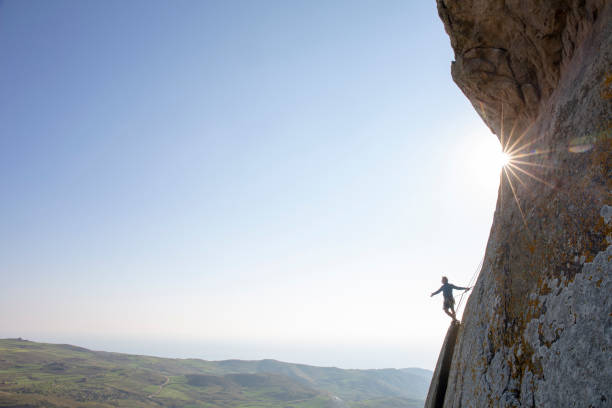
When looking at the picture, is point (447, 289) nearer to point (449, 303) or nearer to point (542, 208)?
point (449, 303)

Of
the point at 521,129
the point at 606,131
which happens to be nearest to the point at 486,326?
the point at 606,131

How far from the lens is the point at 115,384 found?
186 metres

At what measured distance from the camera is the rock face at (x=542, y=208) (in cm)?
626

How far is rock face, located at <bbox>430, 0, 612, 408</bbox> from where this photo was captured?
6.26 m

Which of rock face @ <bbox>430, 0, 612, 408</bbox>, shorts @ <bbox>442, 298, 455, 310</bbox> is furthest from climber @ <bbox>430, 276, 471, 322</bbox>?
rock face @ <bbox>430, 0, 612, 408</bbox>

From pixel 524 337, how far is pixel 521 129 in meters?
7.69

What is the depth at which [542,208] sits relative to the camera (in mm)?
8883

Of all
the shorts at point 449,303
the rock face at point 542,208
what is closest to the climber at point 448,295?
the shorts at point 449,303

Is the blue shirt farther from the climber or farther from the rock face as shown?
the rock face

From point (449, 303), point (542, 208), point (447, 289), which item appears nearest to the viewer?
point (542, 208)

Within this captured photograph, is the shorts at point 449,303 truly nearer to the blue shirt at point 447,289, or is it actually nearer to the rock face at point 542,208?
the blue shirt at point 447,289

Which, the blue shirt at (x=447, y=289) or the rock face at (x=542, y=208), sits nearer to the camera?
the rock face at (x=542, y=208)

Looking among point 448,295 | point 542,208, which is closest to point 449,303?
point 448,295

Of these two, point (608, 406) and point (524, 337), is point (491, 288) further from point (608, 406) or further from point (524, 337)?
point (608, 406)
